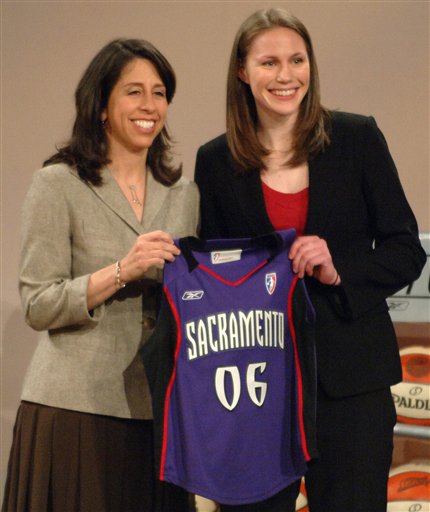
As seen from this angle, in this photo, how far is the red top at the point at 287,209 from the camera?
168 cm

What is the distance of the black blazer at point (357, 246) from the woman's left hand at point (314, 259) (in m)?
0.03

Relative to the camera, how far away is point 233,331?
163 centimetres

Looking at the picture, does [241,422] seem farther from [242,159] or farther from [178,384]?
[242,159]

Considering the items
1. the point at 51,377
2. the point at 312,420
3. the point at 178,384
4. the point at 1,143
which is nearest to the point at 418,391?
the point at 312,420

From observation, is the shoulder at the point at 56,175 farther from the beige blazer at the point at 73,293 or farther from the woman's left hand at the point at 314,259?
the woman's left hand at the point at 314,259

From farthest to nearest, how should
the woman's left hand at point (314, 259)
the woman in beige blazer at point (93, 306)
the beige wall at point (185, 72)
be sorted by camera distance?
1. the beige wall at point (185, 72)
2. the woman in beige blazer at point (93, 306)
3. the woman's left hand at point (314, 259)

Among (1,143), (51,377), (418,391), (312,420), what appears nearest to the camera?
(312,420)

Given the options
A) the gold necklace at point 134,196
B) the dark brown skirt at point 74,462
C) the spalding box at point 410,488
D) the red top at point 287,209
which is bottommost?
the spalding box at point 410,488

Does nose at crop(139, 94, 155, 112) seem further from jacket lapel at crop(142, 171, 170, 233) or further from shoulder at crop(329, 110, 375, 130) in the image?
shoulder at crop(329, 110, 375, 130)

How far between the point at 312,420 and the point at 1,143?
5.81 feet

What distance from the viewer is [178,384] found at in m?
1.62

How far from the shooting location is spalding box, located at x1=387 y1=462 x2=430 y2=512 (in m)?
2.34

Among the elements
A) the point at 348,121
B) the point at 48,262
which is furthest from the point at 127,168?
the point at 348,121

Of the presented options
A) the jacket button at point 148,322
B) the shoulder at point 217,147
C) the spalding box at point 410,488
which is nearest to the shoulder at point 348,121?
the shoulder at point 217,147
